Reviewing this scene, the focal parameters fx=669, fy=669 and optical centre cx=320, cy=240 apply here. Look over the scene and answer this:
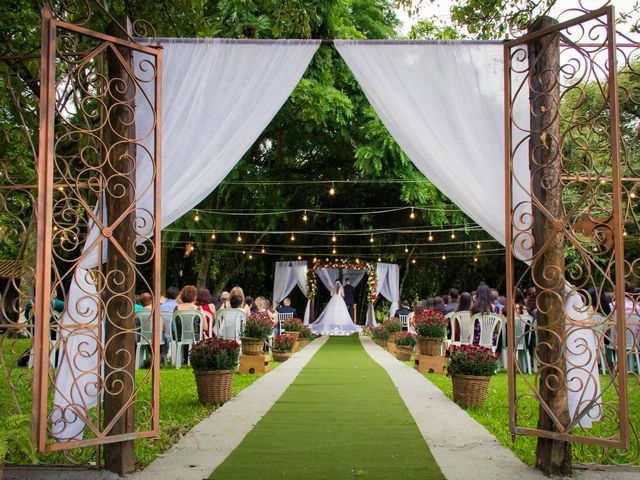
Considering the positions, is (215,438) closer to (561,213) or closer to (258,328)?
(561,213)

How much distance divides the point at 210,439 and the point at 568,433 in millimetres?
2689

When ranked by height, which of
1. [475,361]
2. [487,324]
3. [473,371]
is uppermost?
[487,324]

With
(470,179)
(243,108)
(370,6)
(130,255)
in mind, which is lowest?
(130,255)

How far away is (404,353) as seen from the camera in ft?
42.2

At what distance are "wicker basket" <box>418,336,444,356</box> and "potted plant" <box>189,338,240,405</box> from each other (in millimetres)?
4350

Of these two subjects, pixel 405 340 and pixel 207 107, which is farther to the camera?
pixel 405 340

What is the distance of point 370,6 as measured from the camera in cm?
1520

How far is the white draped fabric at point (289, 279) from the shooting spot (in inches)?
958

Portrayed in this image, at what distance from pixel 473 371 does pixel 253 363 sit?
4.34 meters

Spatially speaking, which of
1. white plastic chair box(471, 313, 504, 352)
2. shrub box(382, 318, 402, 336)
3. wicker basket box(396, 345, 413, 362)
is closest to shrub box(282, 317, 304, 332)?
shrub box(382, 318, 402, 336)

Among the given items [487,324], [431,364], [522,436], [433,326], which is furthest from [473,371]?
[431,364]

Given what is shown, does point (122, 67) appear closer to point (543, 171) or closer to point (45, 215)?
point (45, 215)

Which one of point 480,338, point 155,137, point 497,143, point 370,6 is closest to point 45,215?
point 155,137

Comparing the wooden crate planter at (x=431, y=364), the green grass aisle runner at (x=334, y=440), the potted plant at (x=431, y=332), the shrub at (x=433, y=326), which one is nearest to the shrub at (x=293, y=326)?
the potted plant at (x=431, y=332)
